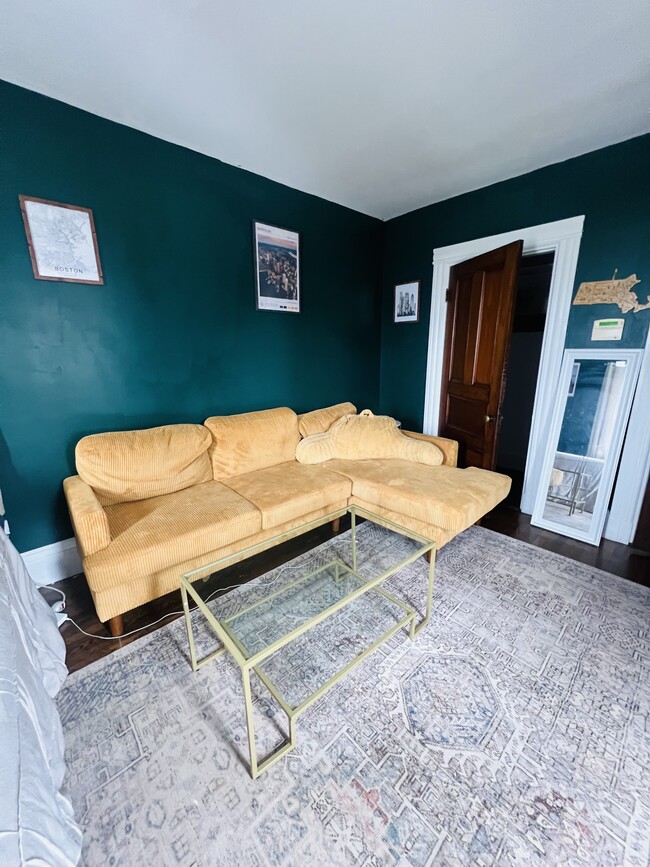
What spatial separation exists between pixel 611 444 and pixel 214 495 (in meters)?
2.60

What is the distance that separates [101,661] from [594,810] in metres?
1.81

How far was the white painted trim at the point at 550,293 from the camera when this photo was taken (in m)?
2.38

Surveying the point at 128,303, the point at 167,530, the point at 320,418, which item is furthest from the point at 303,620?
the point at 128,303

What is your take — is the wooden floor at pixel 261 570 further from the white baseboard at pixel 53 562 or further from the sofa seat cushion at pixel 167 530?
the sofa seat cushion at pixel 167 530

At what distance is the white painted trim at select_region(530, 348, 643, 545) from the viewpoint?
2199mm

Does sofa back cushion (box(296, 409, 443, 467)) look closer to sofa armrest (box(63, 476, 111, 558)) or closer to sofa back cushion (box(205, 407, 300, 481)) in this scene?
sofa back cushion (box(205, 407, 300, 481))

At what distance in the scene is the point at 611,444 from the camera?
7.49 feet

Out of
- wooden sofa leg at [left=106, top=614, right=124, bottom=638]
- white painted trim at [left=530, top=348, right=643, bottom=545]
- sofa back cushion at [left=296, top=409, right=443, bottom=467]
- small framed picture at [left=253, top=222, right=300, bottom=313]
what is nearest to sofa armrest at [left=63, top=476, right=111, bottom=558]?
wooden sofa leg at [left=106, top=614, right=124, bottom=638]

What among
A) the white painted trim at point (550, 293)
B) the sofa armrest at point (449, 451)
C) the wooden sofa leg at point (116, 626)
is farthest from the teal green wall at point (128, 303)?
the sofa armrest at point (449, 451)

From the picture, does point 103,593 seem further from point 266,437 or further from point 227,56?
point 227,56

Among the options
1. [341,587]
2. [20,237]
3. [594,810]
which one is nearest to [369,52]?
[20,237]

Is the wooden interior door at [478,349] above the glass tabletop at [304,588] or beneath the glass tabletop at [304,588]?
above

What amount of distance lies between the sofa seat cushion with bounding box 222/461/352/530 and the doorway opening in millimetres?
1955

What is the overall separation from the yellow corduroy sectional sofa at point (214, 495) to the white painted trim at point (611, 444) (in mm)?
534
